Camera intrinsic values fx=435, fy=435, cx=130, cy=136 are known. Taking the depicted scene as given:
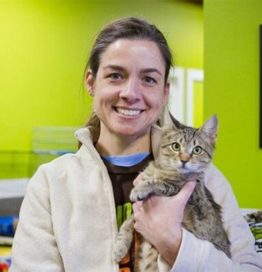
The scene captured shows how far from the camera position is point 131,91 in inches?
37.9

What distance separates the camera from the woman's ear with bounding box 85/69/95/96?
108 centimetres

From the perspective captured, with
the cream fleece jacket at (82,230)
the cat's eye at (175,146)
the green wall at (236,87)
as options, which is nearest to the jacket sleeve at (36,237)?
the cream fleece jacket at (82,230)

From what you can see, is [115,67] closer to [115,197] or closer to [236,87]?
[115,197]

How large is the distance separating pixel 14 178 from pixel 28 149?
24cm

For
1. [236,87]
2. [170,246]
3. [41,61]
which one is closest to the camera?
[170,246]

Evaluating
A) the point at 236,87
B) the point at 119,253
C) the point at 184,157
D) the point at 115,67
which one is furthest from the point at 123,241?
the point at 236,87

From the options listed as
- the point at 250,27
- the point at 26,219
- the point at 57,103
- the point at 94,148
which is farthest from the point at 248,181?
the point at 57,103

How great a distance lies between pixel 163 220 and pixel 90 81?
0.39 m

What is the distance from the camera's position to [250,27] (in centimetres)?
214

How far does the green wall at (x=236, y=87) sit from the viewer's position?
6.96 ft

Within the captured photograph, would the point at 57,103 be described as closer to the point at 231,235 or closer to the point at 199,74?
the point at 199,74

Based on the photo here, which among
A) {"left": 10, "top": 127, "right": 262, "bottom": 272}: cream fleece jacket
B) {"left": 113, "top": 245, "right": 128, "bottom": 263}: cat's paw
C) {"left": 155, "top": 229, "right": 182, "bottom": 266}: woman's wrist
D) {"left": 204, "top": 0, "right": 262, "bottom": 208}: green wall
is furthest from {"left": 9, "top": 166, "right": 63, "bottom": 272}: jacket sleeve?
{"left": 204, "top": 0, "right": 262, "bottom": 208}: green wall

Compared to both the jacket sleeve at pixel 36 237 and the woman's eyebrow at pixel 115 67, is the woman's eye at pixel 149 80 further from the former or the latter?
the jacket sleeve at pixel 36 237

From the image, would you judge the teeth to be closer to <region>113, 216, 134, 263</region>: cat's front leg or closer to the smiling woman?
the smiling woman
